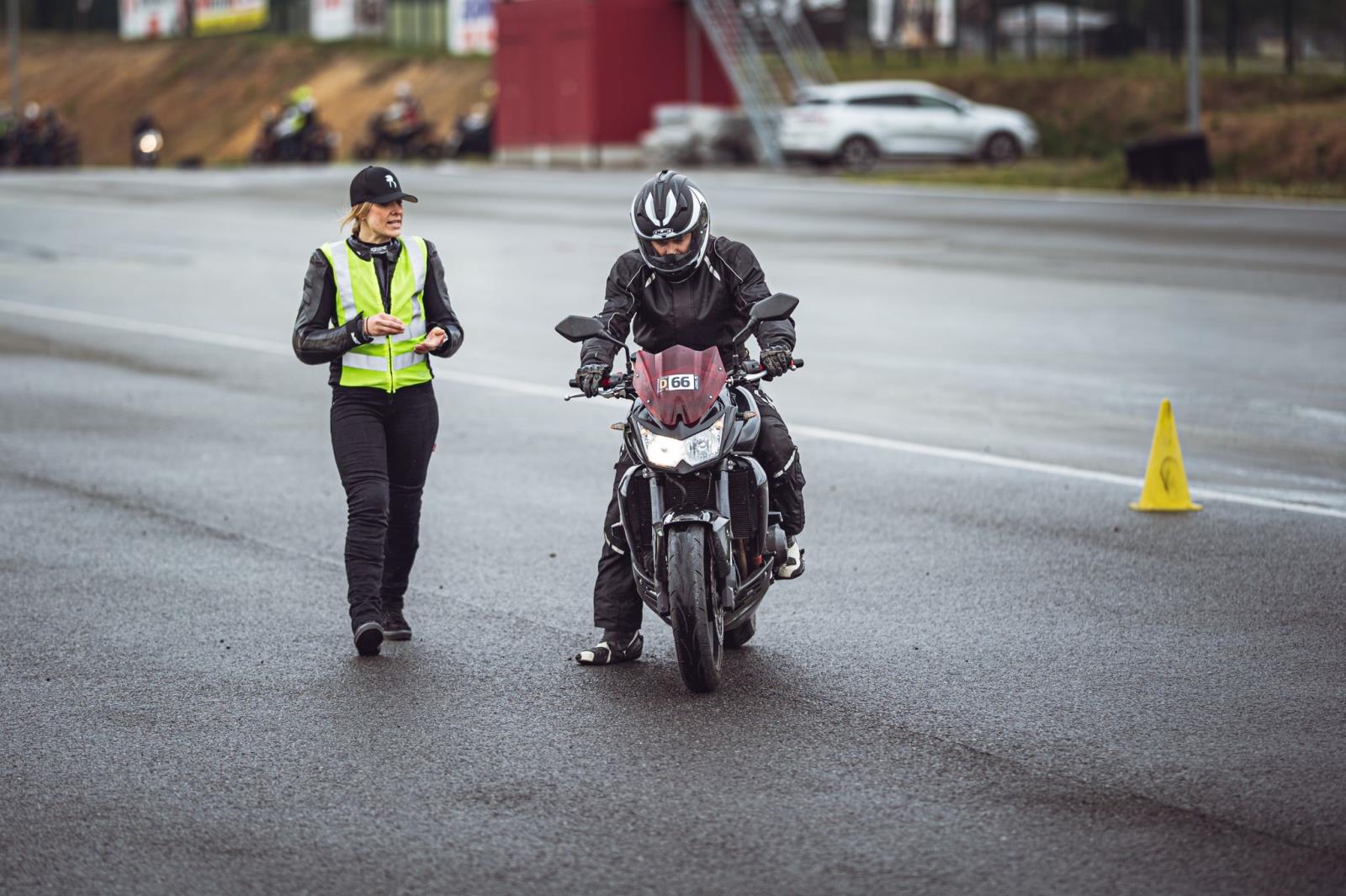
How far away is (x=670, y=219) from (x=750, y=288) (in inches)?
16.9

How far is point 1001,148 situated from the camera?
39156mm

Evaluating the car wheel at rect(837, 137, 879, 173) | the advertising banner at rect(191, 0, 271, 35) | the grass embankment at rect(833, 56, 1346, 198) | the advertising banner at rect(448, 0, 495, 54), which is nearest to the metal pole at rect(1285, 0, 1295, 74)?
the grass embankment at rect(833, 56, 1346, 198)

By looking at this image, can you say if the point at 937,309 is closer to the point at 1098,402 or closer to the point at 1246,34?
the point at 1098,402

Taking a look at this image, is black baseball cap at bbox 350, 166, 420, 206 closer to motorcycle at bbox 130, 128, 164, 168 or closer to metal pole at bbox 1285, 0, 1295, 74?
metal pole at bbox 1285, 0, 1295, 74

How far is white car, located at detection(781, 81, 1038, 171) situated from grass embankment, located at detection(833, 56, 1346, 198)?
0.69 meters

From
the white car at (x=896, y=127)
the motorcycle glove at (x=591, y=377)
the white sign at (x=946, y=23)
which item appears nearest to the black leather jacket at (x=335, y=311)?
the motorcycle glove at (x=591, y=377)

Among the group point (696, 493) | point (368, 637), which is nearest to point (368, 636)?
point (368, 637)

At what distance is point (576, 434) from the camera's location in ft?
43.0

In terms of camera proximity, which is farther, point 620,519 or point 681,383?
point 620,519

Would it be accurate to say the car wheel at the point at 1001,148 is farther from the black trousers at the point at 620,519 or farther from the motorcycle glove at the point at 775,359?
the motorcycle glove at the point at 775,359

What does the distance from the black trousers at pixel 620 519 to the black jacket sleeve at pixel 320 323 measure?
1.19 metres

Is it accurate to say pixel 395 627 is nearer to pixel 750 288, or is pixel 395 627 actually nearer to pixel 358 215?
pixel 358 215

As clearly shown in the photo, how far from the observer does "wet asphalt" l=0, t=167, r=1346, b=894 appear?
5.44 metres

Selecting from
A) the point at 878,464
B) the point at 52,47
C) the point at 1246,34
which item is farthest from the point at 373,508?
the point at 52,47
